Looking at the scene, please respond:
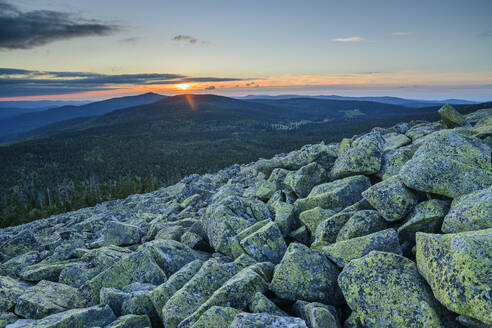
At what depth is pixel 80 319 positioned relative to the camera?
7809 millimetres

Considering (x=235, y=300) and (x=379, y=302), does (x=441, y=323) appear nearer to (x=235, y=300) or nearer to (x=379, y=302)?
(x=379, y=302)

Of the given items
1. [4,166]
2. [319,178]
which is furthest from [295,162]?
[4,166]

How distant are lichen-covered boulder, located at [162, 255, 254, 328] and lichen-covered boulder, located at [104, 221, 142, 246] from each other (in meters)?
8.18

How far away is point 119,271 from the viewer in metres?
→ 10.4

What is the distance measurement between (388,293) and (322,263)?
207cm

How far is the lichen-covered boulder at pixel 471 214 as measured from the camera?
273 inches

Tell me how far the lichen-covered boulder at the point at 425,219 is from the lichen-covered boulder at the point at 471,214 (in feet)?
1.59

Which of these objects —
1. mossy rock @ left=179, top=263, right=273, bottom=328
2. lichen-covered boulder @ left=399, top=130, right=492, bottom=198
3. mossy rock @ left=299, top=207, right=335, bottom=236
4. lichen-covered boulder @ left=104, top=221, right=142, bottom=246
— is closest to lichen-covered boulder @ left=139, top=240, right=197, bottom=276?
mossy rock @ left=179, top=263, right=273, bottom=328

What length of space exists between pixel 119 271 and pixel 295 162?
12174 millimetres

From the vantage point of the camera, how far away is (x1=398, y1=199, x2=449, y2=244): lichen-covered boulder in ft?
27.1

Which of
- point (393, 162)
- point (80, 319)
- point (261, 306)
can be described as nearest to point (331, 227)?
point (261, 306)

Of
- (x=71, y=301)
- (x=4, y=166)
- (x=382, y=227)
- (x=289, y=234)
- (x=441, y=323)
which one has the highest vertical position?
(x=382, y=227)

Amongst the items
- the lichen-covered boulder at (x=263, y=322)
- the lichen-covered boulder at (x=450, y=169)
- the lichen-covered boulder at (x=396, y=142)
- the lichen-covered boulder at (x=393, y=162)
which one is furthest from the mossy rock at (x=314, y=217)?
the lichen-covered boulder at (x=396, y=142)

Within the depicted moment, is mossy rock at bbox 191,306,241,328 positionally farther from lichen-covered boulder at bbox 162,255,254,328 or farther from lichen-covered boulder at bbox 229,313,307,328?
lichen-covered boulder at bbox 162,255,254,328
